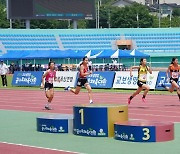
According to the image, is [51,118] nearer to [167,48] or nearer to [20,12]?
[20,12]

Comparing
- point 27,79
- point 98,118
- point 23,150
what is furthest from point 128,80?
point 23,150

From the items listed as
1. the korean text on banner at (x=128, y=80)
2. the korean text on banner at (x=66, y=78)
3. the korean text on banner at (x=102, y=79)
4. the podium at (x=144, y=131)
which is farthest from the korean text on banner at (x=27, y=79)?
the podium at (x=144, y=131)

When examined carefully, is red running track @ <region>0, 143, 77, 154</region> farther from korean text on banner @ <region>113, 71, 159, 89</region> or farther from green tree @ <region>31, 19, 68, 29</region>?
green tree @ <region>31, 19, 68, 29</region>

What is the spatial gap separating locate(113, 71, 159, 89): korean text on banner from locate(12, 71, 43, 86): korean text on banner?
6.53 metres

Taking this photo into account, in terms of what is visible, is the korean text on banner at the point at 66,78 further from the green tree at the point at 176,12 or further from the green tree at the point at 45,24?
the green tree at the point at 176,12

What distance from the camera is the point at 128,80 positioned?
1314 inches

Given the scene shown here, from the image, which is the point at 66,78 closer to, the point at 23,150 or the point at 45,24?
the point at 23,150

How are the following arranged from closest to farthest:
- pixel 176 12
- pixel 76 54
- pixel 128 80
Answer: pixel 128 80
pixel 76 54
pixel 176 12

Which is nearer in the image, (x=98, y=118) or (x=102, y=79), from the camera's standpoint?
(x=98, y=118)

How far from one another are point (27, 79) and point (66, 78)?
4.04m

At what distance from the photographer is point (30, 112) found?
19969 millimetres

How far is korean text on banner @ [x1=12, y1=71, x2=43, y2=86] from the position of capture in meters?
39.0

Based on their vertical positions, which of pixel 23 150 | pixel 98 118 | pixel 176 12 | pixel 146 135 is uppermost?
pixel 176 12

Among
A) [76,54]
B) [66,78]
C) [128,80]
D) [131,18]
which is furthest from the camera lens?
[131,18]
